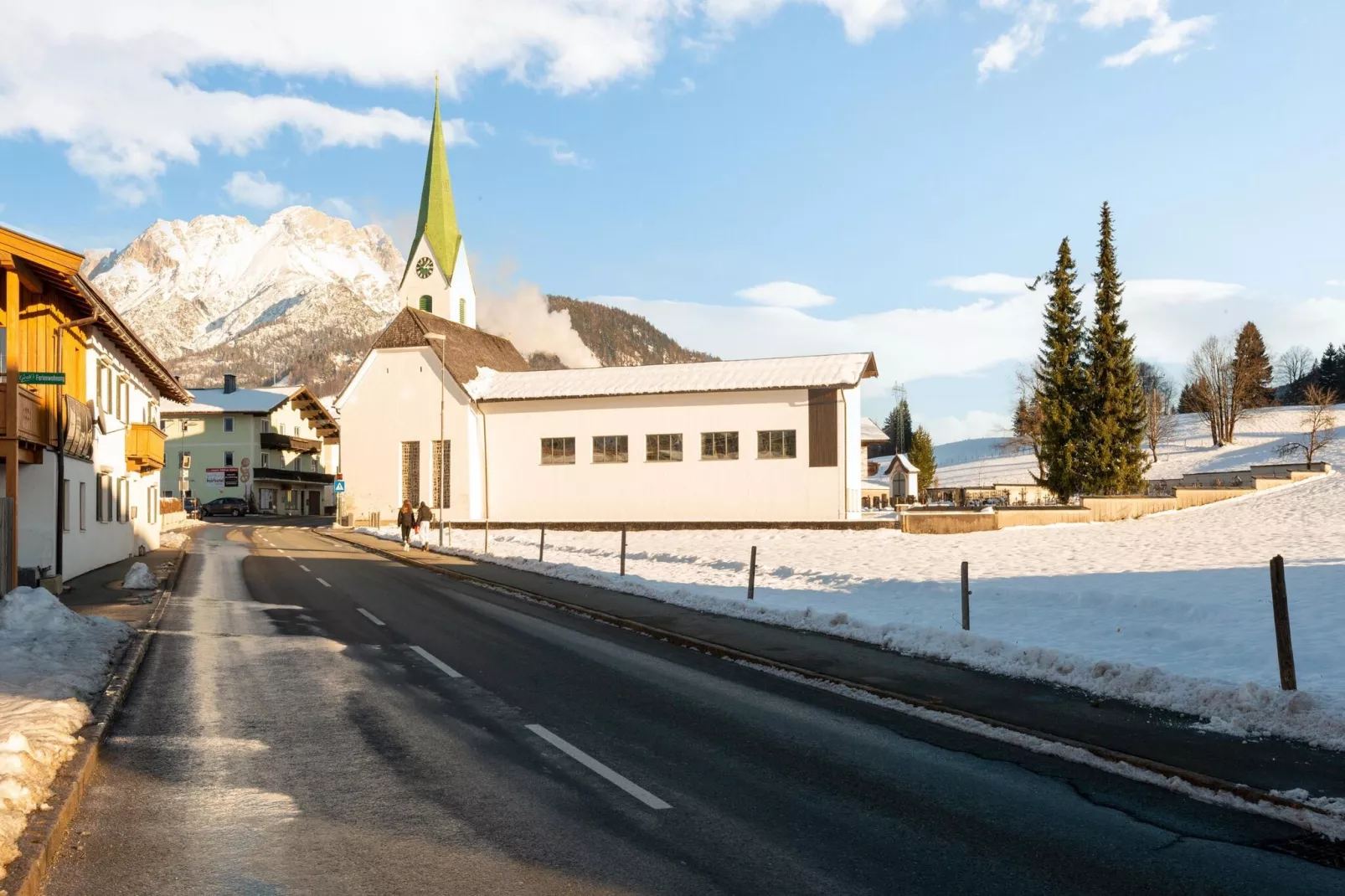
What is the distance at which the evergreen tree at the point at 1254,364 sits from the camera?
10238 cm

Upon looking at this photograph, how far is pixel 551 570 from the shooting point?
25.9 meters

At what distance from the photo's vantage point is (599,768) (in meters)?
7.32

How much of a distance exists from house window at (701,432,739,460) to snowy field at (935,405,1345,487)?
42570mm

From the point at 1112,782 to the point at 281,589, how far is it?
61.9 ft

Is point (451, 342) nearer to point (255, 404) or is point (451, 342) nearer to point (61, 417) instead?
point (61, 417)

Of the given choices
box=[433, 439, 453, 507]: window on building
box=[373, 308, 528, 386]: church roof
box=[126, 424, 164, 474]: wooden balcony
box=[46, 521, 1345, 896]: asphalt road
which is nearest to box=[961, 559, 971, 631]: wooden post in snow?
box=[46, 521, 1345, 896]: asphalt road

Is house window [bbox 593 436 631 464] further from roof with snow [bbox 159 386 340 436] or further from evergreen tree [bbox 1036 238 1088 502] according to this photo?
roof with snow [bbox 159 386 340 436]

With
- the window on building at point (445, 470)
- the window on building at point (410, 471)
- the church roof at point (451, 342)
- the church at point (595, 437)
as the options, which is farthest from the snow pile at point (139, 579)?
the window on building at point (410, 471)

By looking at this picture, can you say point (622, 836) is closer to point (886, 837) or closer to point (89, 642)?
point (886, 837)

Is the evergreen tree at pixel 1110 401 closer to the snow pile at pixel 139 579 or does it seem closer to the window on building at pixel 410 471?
the window on building at pixel 410 471

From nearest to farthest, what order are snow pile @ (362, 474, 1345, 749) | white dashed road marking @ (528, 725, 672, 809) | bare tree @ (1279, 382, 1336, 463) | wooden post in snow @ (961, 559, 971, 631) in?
white dashed road marking @ (528, 725, 672, 809) → snow pile @ (362, 474, 1345, 749) → wooden post in snow @ (961, 559, 971, 631) → bare tree @ (1279, 382, 1336, 463)

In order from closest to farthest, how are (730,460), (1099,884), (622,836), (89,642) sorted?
(1099,884)
(622,836)
(89,642)
(730,460)

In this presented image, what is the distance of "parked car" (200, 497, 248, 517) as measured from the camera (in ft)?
251

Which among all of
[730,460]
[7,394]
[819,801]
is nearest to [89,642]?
[7,394]
